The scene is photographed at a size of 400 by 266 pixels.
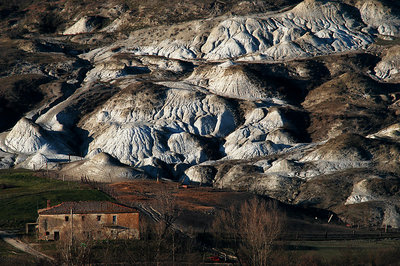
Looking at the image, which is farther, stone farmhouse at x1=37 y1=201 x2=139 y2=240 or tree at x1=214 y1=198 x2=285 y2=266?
stone farmhouse at x1=37 y1=201 x2=139 y2=240

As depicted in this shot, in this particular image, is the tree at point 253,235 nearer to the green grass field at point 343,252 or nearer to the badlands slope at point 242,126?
the green grass field at point 343,252

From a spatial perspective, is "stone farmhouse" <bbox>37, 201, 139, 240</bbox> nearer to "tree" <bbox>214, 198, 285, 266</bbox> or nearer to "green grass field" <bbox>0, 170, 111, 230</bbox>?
"green grass field" <bbox>0, 170, 111, 230</bbox>

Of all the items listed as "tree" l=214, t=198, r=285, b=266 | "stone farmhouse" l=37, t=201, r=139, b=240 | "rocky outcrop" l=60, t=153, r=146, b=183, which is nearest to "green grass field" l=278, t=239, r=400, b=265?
"tree" l=214, t=198, r=285, b=266

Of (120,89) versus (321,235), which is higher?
(120,89)

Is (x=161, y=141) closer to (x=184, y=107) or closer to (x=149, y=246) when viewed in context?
(x=184, y=107)

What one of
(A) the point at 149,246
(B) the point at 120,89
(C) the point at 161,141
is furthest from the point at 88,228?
(B) the point at 120,89

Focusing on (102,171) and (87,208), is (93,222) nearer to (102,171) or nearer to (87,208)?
(87,208)
